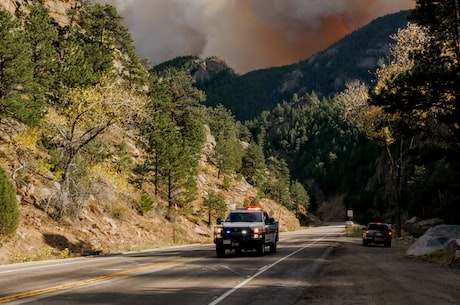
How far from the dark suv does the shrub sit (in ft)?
80.6

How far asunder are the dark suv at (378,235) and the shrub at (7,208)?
24.6 m

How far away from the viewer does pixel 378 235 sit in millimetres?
33844

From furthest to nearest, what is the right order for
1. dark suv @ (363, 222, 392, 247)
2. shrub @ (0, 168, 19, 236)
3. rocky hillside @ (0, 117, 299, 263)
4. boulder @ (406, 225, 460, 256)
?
dark suv @ (363, 222, 392, 247)
rocky hillside @ (0, 117, 299, 263)
boulder @ (406, 225, 460, 256)
shrub @ (0, 168, 19, 236)

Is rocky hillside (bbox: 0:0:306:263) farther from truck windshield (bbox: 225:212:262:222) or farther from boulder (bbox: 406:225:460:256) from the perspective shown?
boulder (bbox: 406:225:460:256)

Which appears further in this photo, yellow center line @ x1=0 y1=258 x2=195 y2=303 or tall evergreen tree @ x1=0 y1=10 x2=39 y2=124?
tall evergreen tree @ x1=0 y1=10 x2=39 y2=124

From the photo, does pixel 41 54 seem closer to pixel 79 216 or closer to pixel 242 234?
pixel 79 216

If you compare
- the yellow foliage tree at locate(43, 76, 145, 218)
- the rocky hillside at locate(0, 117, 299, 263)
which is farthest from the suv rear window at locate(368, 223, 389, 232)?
the yellow foliage tree at locate(43, 76, 145, 218)

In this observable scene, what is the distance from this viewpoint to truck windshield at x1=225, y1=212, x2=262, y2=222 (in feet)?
72.2

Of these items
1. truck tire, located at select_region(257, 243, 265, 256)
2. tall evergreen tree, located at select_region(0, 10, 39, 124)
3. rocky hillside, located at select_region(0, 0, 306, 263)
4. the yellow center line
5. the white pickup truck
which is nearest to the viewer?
the yellow center line

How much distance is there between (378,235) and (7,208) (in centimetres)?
2532

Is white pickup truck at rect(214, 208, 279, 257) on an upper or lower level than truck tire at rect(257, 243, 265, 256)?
upper

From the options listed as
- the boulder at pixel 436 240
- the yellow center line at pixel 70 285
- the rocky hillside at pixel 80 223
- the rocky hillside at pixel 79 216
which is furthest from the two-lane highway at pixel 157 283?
the boulder at pixel 436 240

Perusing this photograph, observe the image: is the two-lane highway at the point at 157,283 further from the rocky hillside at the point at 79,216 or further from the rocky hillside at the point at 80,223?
the rocky hillside at the point at 79,216

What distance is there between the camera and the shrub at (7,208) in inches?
788
